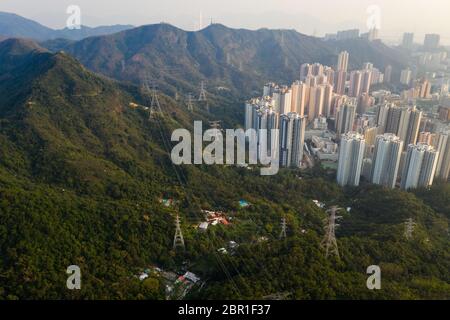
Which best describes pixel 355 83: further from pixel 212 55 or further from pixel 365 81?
pixel 212 55

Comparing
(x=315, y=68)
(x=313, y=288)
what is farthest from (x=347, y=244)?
(x=315, y=68)

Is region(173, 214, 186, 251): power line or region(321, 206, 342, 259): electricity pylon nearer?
region(321, 206, 342, 259): electricity pylon

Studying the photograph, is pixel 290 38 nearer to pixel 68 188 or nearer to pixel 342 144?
pixel 342 144

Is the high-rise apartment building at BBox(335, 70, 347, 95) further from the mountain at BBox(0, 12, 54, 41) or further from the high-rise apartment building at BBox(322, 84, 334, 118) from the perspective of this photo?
the mountain at BBox(0, 12, 54, 41)

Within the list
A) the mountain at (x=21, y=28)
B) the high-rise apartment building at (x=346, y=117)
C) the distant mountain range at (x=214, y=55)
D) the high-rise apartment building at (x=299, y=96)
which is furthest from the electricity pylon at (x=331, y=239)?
the mountain at (x=21, y=28)

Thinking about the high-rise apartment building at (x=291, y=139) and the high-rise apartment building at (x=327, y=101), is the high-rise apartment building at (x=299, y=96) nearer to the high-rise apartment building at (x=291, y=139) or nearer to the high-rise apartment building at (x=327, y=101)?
the high-rise apartment building at (x=327, y=101)

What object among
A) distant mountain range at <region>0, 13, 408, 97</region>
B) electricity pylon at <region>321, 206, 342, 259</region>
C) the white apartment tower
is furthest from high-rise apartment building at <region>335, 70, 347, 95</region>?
electricity pylon at <region>321, 206, 342, 259</region>
